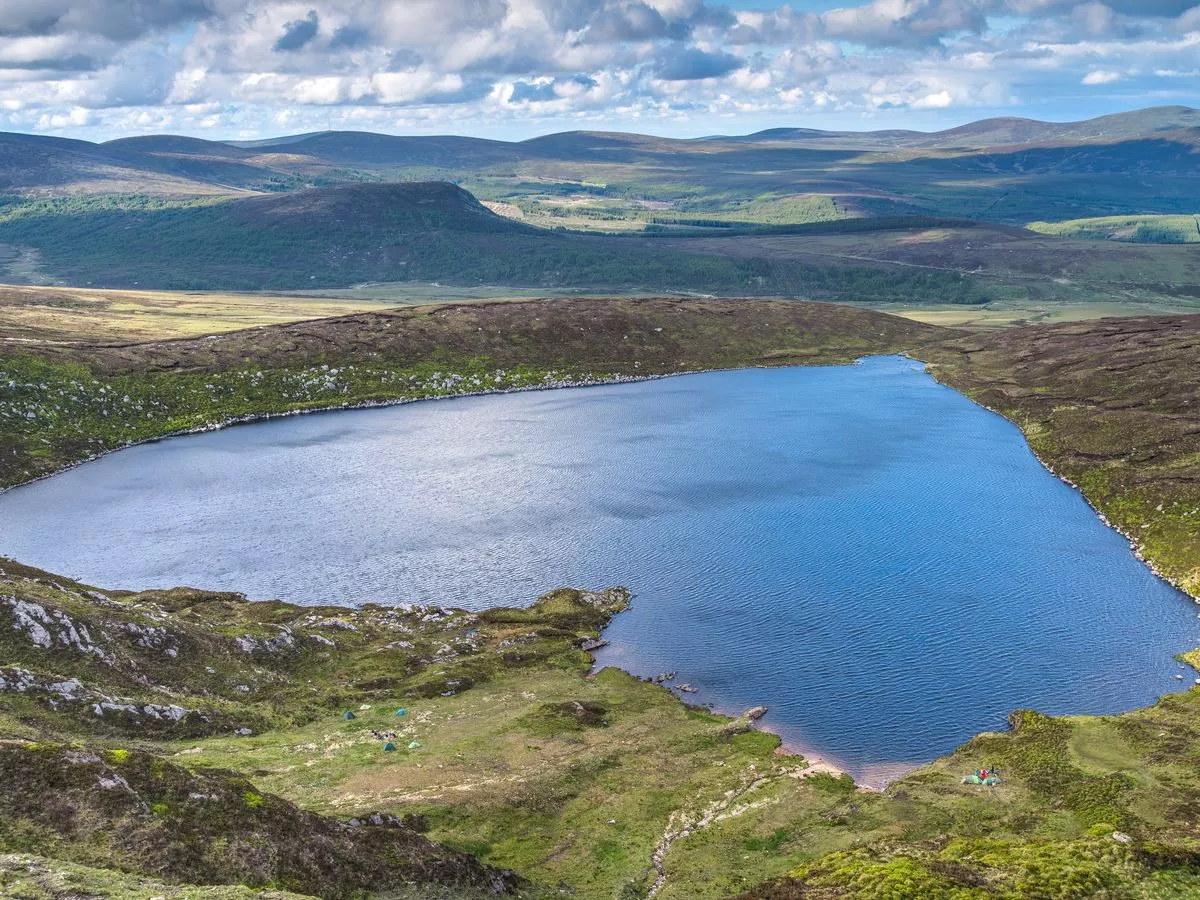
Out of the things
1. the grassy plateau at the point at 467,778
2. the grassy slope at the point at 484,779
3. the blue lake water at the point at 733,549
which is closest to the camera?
the grassy plateau at the point at 467,778

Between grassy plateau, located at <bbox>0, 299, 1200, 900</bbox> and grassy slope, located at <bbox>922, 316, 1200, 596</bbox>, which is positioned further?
grassy slope, located at <bbox>922, 316, 1200, 596</bbox>

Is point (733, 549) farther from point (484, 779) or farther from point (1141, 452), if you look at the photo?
point (1141, 452)

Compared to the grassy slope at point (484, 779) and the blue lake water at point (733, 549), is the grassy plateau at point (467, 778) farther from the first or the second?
the blue lake water at point (733, 549)

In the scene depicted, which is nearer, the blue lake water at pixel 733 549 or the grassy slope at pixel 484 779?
the grassy slope at pixel 484 779

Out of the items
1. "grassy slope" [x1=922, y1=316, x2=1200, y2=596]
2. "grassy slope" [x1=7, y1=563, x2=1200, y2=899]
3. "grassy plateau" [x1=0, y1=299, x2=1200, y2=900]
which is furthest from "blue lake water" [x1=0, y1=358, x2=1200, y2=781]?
"grassy slope" [x1=7, y1=563, x2=1200, y2=899]

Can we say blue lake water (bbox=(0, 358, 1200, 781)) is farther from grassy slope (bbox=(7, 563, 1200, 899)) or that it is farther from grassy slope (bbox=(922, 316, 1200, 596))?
grassy slope (bbox=(7, 563, 1200, 899))

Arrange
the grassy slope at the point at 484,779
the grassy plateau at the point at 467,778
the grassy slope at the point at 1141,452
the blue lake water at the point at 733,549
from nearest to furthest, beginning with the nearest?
1. the grassy plateau at the point at 467,778
2. the grassy slope at the point at 484,779
3. the blue lake water at the point at 733,549
4. the grassy slope at the point at 1141,452

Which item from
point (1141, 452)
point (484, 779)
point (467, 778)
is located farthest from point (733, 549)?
point (1141, 452)

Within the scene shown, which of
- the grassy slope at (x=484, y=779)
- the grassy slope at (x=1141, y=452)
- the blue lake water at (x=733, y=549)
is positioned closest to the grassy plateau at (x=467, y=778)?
the grassy slope at (x=484, y=779)
